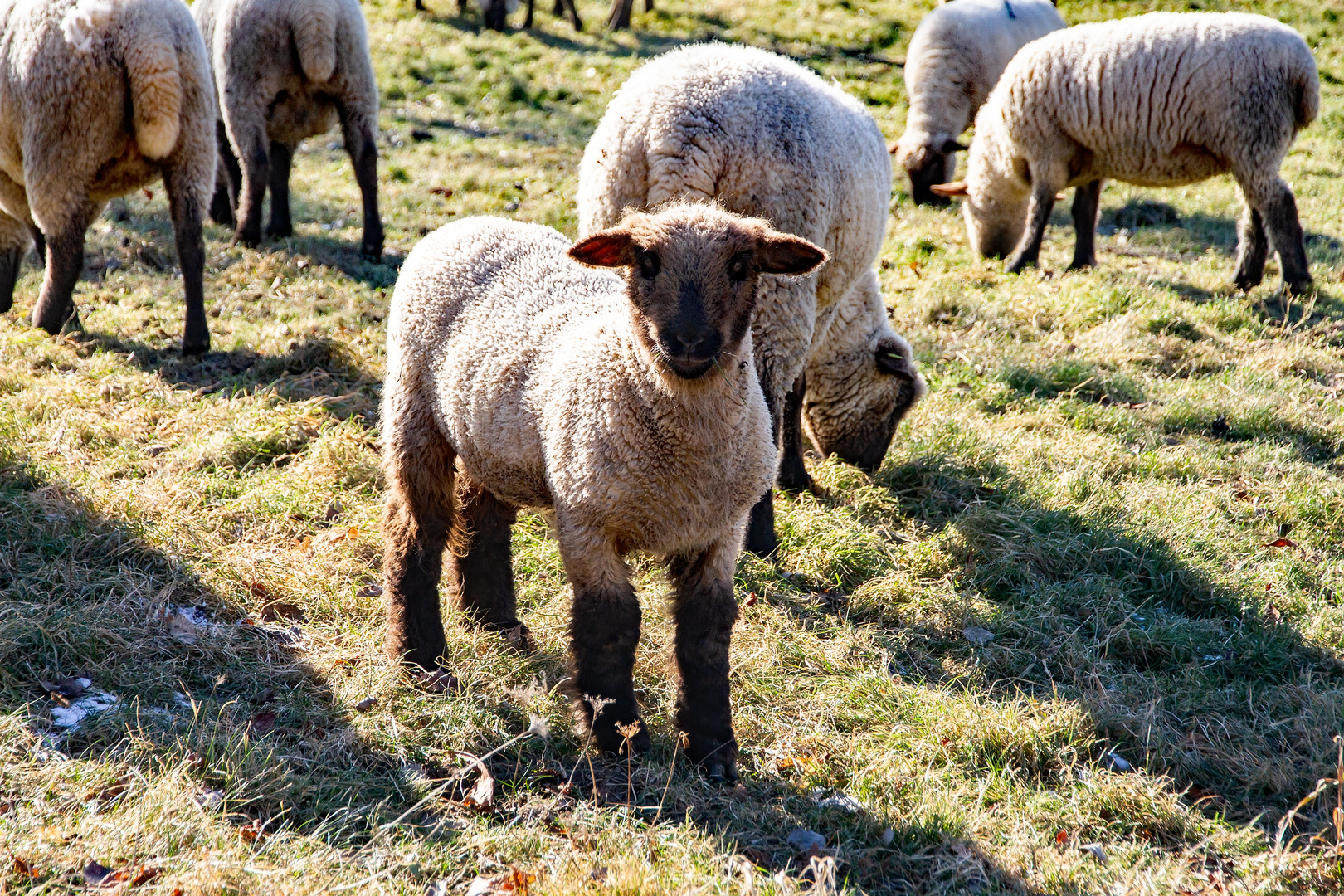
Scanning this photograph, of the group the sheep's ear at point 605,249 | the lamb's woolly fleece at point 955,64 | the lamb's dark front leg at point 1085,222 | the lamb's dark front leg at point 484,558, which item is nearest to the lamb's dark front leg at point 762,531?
the lamb's dark front leg at point 484,558

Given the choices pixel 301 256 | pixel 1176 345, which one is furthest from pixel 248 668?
pixel 1176 345

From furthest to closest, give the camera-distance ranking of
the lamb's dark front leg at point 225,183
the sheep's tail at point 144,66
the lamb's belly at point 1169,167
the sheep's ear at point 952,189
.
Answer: the lamb's dark front leg at point 225,183 < the sheep's ear at point 952,189 < the lamb's belly at point 1169,167 < the sheep's tail at point 144,66

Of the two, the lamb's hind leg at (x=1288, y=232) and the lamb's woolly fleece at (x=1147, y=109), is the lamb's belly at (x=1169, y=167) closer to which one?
the lamb's woolly fleece at (x=1147, y=109)

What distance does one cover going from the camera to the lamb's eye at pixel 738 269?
3307 mm

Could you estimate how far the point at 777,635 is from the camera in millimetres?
4453

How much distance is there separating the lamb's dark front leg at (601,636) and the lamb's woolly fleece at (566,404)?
0.01 metres

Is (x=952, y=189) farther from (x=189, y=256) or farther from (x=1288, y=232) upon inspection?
(x=189, y=256)

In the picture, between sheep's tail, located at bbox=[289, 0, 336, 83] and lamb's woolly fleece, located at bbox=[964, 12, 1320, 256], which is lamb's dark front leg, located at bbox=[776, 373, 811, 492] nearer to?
lamb's woolly fleece, located at bbox=[964, 12, 1320, 256]

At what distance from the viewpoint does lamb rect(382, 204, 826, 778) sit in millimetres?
3322

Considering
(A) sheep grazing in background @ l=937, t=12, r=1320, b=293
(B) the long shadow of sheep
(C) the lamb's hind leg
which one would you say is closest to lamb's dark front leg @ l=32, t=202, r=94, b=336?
(B) the long shadow of sheep

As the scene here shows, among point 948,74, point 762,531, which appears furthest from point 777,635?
point 948,74

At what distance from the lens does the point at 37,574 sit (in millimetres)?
4367

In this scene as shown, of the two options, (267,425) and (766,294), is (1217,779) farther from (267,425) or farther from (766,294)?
(267,425)

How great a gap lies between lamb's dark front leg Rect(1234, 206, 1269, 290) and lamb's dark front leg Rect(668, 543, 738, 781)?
6.93m
